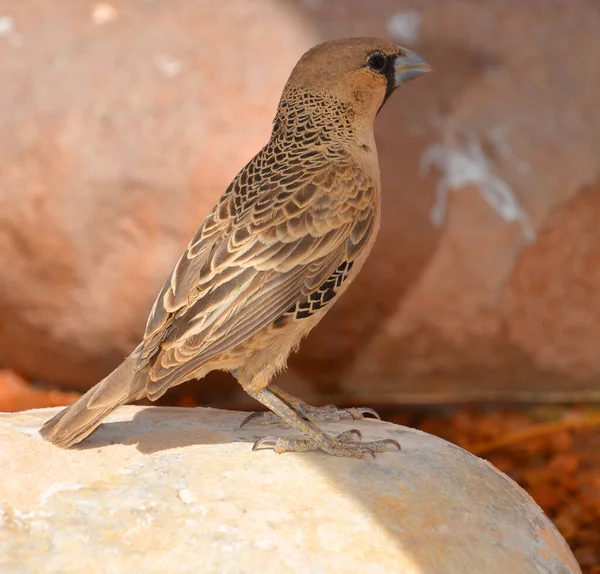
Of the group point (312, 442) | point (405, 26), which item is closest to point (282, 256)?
point (312, 442)

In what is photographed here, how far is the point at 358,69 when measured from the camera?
4.50 metres

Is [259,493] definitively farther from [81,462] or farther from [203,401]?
[203,401]

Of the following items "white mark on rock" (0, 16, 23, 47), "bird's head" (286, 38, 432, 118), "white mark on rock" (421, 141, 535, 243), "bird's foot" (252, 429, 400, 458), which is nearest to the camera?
"bird's foot" (252, 429, 400, 458)

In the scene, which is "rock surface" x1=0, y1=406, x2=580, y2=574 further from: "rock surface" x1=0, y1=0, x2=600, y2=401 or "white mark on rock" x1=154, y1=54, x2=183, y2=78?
"white mark on rock" x1=154, y1=54, x2=183, y2=78

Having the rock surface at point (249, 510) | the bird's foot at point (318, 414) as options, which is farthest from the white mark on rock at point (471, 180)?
the rock surface at point (249, 510)

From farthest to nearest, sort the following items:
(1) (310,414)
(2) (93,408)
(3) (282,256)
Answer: (1) (310,414), (3) (282,256), (2) (93,408)

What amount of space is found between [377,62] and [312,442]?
71.8 inches

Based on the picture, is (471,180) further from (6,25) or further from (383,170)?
(6,25)

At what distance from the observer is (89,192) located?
22.7ft

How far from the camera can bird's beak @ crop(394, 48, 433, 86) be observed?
15.1ft

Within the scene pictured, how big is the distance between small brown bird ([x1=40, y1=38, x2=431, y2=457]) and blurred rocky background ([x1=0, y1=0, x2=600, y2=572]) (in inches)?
83.1

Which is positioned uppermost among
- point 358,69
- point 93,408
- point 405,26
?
point 405,26

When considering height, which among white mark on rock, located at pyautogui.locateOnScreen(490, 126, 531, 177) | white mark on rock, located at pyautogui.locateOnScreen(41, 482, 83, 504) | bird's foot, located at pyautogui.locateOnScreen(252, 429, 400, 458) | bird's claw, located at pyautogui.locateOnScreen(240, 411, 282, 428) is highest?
white mark on rock, located at pyautogui.locateOnScreen(490, 126, 531, 177)

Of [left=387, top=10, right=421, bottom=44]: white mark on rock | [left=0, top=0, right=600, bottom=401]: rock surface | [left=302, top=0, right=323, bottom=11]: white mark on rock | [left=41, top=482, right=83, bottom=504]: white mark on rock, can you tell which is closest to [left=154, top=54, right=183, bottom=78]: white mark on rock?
[left=0, top=0, right=600, bottom=401]: rock surface
